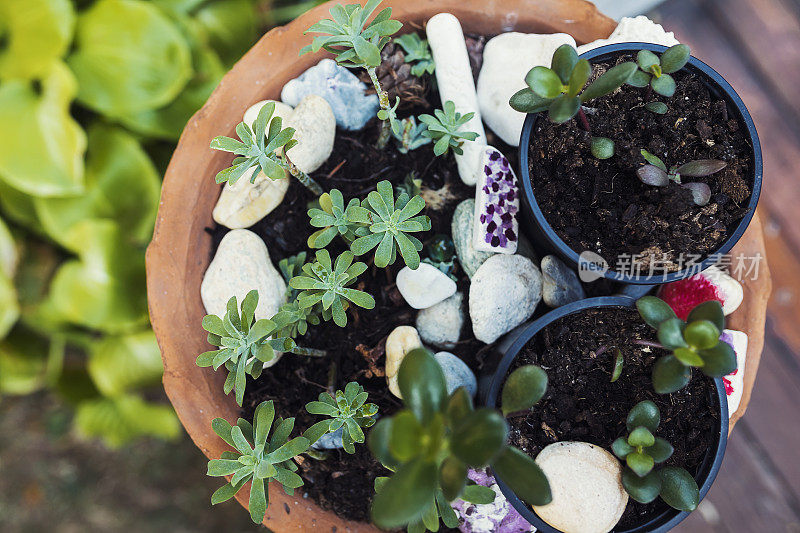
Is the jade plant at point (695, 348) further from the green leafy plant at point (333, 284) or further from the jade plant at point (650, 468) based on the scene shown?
the green leafy plant at point (333, 284)

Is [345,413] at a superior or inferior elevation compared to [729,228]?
inferior

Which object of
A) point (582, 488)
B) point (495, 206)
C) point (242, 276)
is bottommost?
point (582, 488)

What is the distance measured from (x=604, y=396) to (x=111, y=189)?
123cm

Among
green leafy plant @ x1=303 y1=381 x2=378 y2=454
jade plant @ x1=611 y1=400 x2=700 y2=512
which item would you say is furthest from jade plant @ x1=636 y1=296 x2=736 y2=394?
green leafy plant @ x1=303 y1=381 x2=378 y2=454

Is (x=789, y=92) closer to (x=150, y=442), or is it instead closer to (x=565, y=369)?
(x=565, y=369)

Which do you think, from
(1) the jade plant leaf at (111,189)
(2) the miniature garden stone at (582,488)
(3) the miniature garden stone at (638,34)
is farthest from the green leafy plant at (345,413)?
(1) the jade plant leaf at (111,189)

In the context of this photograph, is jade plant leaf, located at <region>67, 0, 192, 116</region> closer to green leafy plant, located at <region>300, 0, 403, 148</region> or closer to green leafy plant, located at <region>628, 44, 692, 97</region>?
green leafy plant, located at <region>300, 0, 403, 148</region>

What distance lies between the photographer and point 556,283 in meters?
1.02

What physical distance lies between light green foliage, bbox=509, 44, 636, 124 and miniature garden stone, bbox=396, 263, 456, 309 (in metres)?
0.33

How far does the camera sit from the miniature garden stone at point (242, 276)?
3.42 feet

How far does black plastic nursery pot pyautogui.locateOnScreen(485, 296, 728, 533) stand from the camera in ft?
2.84

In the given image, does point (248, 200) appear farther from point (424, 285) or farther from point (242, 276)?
point (424, 285)

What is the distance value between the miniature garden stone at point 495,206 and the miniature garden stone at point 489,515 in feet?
1.27

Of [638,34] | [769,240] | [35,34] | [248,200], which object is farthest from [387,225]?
[769,240]
